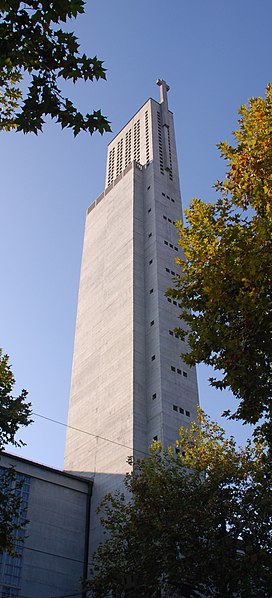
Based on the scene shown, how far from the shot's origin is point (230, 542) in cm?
2255

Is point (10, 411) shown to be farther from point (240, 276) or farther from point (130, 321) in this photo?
point (130, 321)

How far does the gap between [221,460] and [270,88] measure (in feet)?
55.6

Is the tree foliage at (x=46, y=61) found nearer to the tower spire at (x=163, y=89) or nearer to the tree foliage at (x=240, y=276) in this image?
the tree foliage at (x=240, y=276)

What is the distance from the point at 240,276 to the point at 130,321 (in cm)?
3638

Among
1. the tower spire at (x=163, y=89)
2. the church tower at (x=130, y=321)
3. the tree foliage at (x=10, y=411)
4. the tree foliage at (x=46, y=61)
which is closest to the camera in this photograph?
the tree foliage at (x=46, y=61)

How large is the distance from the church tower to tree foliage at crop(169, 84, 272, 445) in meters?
28.5

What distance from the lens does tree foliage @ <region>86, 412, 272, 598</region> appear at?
21.8 m

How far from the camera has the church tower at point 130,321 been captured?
4456cm

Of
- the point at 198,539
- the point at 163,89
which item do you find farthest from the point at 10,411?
the point at 163,89

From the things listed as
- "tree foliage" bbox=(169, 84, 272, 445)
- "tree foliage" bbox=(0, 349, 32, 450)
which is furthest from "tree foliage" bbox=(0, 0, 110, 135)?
"tree foliage" bbox=(0, 349, 32, 450)

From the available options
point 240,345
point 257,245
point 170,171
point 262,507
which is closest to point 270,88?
point 257,245

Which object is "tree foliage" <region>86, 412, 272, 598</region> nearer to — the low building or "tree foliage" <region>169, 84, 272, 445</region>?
"tree foliage" <region>169, 84, 272, 445</region>

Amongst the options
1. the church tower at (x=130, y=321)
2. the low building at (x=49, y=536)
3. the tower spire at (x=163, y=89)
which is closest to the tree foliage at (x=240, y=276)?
the low building at (x=49, y=536)

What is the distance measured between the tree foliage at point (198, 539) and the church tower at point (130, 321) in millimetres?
16912
